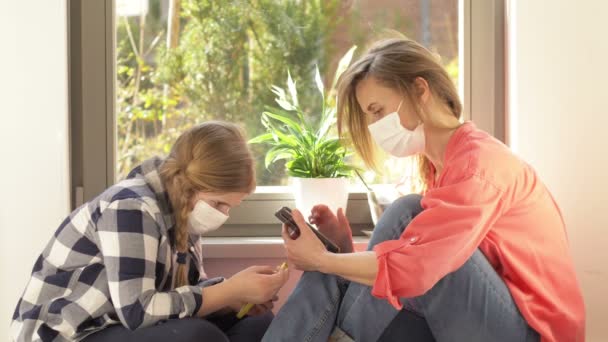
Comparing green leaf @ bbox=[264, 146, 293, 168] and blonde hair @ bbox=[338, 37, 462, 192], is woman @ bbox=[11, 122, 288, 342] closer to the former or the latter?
blonde hair @ bbox=[338, 37, 462, 192]

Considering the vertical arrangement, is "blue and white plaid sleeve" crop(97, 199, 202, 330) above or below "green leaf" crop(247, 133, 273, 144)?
below

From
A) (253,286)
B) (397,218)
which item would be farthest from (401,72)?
(253,286)

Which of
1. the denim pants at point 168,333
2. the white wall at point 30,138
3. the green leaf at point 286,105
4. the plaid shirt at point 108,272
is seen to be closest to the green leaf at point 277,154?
the green leaf at point 286,105

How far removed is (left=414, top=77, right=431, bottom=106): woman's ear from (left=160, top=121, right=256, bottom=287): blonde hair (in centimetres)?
38

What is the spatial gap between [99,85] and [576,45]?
1.28 meters

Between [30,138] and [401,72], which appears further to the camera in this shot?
[30,138]

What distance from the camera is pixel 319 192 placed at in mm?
2277

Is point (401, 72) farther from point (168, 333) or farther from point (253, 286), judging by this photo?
point (168, 333)

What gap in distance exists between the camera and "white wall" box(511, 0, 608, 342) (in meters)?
2.08

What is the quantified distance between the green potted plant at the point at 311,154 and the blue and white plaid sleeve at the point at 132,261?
0.71m

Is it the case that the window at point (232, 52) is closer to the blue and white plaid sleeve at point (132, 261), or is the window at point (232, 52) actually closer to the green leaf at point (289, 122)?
the green leaf at point (289, 122)

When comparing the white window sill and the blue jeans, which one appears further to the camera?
the white window sill

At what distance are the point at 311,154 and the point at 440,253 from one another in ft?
2.82

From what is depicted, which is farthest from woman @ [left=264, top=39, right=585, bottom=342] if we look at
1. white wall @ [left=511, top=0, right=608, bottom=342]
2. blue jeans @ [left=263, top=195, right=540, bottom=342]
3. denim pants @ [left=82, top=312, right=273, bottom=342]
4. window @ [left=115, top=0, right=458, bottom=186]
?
window @ [left=115, top=0, right=458, bottom=186]
